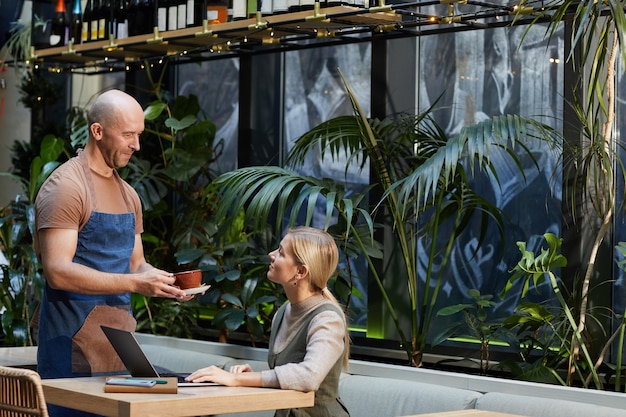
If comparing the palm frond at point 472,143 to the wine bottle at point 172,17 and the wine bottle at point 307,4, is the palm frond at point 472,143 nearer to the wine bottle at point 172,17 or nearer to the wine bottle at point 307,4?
the wine bottle at point 307,4

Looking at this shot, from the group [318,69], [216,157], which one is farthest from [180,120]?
[318,69]

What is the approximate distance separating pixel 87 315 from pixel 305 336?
2.31 ft

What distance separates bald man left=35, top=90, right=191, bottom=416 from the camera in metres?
3.36

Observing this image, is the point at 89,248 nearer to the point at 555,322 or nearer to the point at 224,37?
the point at 555,322

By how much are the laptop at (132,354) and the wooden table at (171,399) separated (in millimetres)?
96

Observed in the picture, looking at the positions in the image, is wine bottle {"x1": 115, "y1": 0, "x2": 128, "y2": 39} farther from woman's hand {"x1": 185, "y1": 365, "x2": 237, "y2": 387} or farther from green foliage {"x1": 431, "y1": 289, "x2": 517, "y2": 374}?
woman's hand {"x1": 185, "y1": 365, "x2": 237, "y2": 387}

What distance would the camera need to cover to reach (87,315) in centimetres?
348

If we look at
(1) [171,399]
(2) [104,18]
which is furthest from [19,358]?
(1) [171,399]

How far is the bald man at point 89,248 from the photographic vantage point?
3361 millimetres

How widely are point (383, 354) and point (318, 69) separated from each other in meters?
1.62

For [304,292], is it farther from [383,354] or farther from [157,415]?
[383,354]

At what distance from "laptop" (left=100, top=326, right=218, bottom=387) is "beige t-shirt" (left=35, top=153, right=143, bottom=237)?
45 centimetres

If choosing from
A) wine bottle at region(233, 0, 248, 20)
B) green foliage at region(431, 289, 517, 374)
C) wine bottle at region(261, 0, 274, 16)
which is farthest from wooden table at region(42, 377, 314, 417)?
wine bottle at region(233, 0, 248, 20)

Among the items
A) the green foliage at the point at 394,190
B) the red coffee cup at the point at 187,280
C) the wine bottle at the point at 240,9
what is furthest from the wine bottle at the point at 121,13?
the red coffee cup at the point at 187,280
